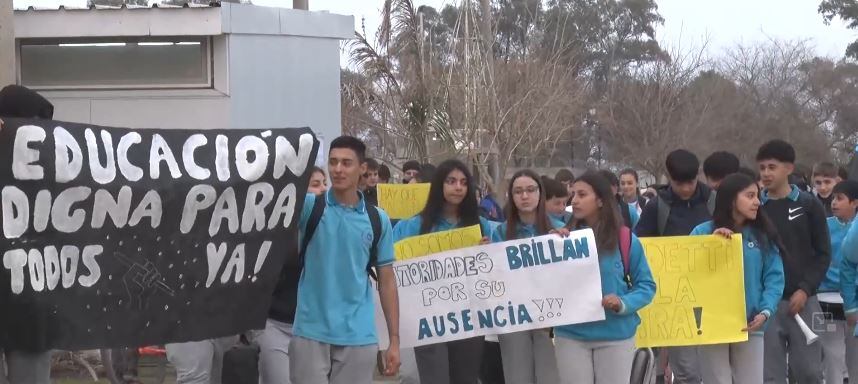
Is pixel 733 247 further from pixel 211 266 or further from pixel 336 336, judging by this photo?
pixel 211 266

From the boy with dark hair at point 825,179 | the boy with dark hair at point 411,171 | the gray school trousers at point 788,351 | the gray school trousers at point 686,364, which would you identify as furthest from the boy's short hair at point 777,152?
the boy with dark hair at point 411,171

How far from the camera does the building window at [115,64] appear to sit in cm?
1312

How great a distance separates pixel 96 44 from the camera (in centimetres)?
1330

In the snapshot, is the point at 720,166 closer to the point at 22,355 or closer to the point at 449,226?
the point at 449,226

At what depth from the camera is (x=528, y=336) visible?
8766mm

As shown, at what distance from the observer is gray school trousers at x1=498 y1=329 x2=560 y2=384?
873cm

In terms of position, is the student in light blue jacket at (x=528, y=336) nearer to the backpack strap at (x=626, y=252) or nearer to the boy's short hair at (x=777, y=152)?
the backpack strap at (x=626, y=252)

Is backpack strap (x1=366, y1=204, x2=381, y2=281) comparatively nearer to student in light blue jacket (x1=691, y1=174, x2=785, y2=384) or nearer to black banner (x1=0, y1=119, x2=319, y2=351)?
black banner (x1=0, y1=119, x2=319, y2=351)

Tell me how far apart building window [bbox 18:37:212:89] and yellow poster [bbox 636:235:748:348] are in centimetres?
552

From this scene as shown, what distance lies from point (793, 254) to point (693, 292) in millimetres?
697

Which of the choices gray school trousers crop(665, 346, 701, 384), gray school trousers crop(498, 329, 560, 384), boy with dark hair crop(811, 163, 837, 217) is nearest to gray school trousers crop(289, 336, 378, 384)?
gray school trousers crop(498, 329, 560, 384)

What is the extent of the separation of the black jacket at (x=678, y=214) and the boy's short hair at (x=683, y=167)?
17cm

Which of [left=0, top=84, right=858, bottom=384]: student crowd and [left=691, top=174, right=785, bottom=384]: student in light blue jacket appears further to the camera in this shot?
[left=691, top=174, right=785, bottom=384]: student in light blue jacket

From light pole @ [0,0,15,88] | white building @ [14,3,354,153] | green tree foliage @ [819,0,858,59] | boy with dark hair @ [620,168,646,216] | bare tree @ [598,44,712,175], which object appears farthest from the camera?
green tree foliage @ [819,0,858,59]
